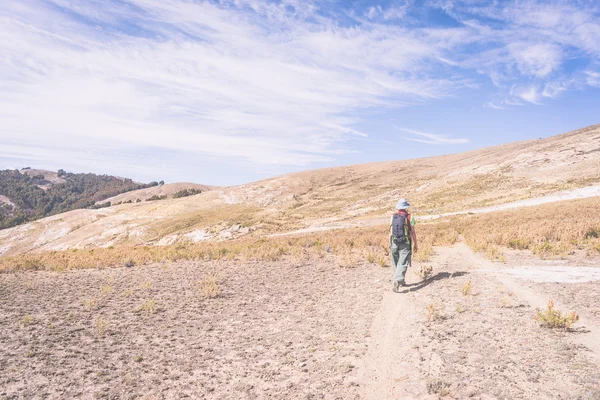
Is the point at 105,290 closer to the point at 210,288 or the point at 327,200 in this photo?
Answer: the point at 210,288

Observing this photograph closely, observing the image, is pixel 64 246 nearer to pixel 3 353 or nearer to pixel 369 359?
pixel 3 353

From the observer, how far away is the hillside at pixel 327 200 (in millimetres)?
51031

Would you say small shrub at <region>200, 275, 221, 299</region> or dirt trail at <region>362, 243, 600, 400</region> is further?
small shrub at <region>200, 275, 221, 299</region>

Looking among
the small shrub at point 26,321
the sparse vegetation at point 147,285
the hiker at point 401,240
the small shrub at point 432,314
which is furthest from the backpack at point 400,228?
the small shrub at point 26,321

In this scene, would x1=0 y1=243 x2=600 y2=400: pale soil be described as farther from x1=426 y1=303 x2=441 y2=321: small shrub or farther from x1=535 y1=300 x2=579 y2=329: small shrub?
x1=535 y1=300 x2=579 y2=329: small shrub

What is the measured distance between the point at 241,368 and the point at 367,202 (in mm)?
62709

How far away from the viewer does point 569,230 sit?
16.9 m

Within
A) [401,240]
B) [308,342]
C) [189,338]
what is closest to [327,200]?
[401,240]

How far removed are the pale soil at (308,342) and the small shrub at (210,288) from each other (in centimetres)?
27

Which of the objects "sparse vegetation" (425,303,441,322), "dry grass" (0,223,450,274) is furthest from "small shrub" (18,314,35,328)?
"sparse vegetation" (425,303,441,322)

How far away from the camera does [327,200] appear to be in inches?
3098

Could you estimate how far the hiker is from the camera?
10.6 m

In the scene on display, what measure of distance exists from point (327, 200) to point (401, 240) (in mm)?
68043

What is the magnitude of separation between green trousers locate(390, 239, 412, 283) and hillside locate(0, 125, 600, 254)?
108ft
